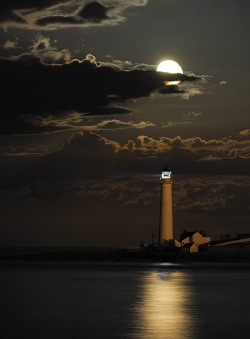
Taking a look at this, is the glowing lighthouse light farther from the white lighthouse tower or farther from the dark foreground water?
the dark foreground water

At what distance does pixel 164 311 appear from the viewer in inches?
1848

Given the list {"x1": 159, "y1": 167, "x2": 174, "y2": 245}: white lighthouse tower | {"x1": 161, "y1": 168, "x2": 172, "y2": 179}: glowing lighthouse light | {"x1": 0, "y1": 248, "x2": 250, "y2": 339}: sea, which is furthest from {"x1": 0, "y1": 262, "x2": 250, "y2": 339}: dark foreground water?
{"x1": 161, "y1": 168, "x2": 172, "y2": 179}: glowing lighthouse light

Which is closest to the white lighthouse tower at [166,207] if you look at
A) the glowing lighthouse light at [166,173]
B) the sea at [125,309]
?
the glowing lighthouse light at [166,173]

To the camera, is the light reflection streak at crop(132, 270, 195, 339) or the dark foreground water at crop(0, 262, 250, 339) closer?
the light reflection streak at crop(132, 270, 195, 339)

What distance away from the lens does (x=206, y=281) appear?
75.4 m

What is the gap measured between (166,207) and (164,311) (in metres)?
58.7

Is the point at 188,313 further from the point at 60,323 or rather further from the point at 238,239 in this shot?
the point at 238,239

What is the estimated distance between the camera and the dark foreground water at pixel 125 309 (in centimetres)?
3766

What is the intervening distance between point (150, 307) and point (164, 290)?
14.4 metres

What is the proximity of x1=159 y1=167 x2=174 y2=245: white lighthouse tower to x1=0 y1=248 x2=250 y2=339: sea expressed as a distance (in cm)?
2900

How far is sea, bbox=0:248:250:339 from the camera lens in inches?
1478

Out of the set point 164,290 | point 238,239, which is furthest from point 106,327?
point 238,239

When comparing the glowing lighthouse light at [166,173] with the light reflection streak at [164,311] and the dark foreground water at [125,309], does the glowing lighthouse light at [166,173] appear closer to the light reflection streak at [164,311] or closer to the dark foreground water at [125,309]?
the dark foreground water at [125,309]

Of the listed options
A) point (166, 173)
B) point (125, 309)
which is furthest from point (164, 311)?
point (166, 173)
